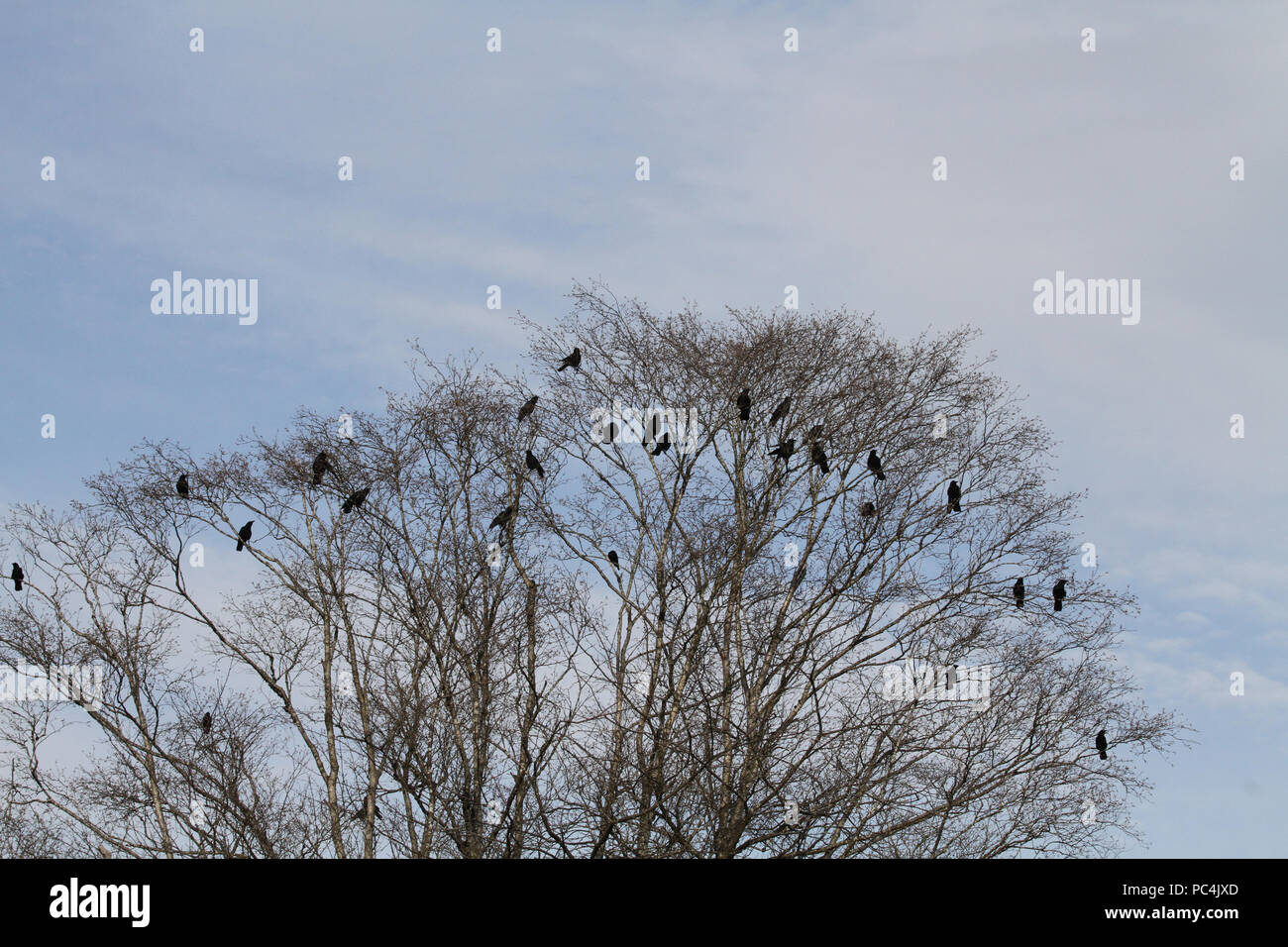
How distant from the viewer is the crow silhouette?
55.3 ft

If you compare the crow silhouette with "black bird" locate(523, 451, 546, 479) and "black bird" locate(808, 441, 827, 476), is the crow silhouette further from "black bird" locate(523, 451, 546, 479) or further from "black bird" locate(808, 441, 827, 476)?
"black bird" locate(808, 441, 827, 476)

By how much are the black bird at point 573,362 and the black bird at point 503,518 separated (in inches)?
99.8

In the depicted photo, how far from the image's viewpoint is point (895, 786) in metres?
15.8

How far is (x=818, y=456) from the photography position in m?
16.6

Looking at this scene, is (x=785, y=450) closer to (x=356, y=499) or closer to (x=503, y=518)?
(x=503, y=518)

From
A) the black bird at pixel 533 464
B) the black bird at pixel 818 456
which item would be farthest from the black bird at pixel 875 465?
the black bird at pixel 533 464

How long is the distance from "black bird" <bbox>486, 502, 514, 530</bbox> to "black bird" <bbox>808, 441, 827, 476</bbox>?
4.34 m

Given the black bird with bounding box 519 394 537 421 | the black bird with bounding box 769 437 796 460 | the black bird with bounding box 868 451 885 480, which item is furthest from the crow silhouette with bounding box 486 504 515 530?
the black bird with bounding box 868 451 885 480

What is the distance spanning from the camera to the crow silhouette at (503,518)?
16859 mm

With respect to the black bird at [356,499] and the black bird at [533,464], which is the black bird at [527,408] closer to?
the black bird at [533,464]
